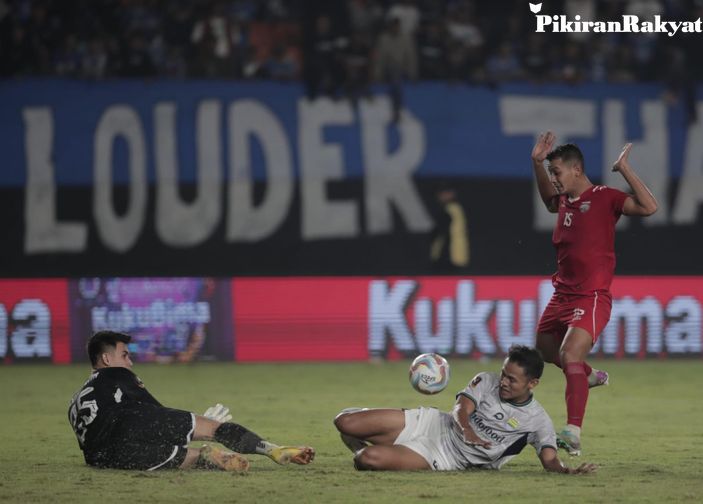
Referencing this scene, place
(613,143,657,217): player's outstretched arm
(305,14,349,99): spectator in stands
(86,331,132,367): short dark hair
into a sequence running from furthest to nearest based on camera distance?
1. (305,14,349,99): spectator in stands
2. (613,143,657,217): player's outstretched arm
3. (86,331,132,367): short dark hair

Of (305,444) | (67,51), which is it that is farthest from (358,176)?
(305,444)

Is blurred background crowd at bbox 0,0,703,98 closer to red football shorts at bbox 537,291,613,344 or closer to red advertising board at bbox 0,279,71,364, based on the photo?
red advertising board at bbox 0,279,71,364

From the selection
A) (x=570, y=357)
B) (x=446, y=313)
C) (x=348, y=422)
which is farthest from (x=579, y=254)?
(x=446, y=313)

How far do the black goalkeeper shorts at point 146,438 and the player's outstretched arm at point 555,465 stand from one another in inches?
88.1

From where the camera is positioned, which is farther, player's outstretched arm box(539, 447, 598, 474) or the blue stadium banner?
the blue stadium banner

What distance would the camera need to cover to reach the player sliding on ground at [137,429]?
27.4 feet

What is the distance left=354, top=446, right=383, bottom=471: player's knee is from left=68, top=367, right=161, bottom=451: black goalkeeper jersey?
1.40 m

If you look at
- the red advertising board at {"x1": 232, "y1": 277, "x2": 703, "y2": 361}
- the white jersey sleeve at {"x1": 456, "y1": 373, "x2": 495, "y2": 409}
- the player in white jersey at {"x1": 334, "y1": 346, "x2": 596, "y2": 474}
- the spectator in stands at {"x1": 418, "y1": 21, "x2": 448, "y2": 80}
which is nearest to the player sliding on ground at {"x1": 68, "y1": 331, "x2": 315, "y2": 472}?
the player in white jersey at {"x1": 334, "y1": 346, "x2": 596, "y2": 474}

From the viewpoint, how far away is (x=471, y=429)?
8.34m

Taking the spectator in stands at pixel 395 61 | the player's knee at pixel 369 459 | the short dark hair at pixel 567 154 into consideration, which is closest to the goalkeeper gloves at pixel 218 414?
the player's knee at pixel 369 459

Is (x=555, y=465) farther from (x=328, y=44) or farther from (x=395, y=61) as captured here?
(x=328, y=44)

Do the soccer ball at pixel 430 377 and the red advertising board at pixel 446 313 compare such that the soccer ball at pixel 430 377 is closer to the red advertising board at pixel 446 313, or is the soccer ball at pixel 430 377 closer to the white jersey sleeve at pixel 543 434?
the white jersey sleeve at pixel 543 434

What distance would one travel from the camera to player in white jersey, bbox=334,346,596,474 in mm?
8203

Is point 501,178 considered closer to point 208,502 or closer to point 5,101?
point 5,101
